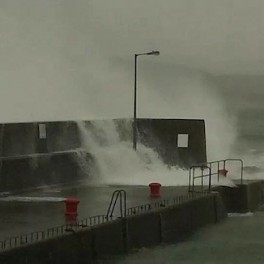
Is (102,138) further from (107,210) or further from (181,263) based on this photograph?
(181,263)

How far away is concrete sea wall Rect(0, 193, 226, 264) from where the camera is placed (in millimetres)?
10138

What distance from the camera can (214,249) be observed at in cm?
1306

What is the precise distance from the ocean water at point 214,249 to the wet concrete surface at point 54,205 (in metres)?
1.02

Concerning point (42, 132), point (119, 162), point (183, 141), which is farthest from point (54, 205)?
point (183, 141)

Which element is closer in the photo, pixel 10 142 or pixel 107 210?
pixel 107 210

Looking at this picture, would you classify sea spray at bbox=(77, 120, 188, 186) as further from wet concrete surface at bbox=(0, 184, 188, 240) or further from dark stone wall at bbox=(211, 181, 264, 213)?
wet concrete surface at bbox=(0, 184, 188, 240)

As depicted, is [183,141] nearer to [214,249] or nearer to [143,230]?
[214,249]

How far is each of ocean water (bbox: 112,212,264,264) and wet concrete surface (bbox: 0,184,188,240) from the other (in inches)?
40.1

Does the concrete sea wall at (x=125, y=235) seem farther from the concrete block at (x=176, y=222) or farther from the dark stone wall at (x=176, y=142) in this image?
the dark stone wall at (x=176, y=142)

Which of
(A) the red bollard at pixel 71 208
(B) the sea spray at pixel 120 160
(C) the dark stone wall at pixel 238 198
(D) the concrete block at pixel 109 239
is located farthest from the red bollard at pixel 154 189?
(A) the red bollard at pixel 71 208

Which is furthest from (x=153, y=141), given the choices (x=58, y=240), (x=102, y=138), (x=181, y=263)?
(x=58, y=240)

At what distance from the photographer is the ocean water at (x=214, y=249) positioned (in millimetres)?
12128

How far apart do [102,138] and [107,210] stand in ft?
18.6

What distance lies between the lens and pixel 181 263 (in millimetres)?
11938
